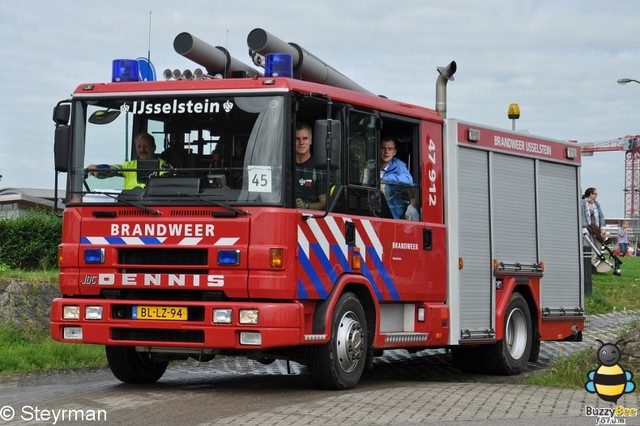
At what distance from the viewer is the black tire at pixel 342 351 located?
11.8m

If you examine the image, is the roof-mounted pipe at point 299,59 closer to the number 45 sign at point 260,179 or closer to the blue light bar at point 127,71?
the blue light bar at point 127,71

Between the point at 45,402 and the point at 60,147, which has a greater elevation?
the point at 60,147

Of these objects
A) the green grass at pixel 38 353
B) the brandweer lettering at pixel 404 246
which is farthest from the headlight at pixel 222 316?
the green grass at pixel 38 353

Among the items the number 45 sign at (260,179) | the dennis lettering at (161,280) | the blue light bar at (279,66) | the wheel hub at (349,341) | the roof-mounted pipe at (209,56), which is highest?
the roof-mounted pipe at (209,56)

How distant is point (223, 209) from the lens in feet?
37.1

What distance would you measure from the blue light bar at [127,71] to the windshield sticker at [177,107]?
0.42 meters

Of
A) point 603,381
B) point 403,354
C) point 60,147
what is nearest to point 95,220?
point 60,147

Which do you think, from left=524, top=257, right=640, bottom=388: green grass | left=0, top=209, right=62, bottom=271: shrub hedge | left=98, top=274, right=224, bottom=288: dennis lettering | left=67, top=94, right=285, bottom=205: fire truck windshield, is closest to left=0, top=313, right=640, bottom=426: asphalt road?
left=524, top=257, right=640, bottom=388: green grass

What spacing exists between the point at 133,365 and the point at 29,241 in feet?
22.6

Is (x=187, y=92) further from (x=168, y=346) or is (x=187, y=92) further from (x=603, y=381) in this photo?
(x=603, y=381)

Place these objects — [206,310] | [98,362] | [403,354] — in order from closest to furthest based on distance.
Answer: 1. [206,310]
2. [98,362]
3. [403,354]

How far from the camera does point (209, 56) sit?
12422 millimetres

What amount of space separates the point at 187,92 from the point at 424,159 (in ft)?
10.2

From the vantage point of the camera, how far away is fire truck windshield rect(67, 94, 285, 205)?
1139cm
